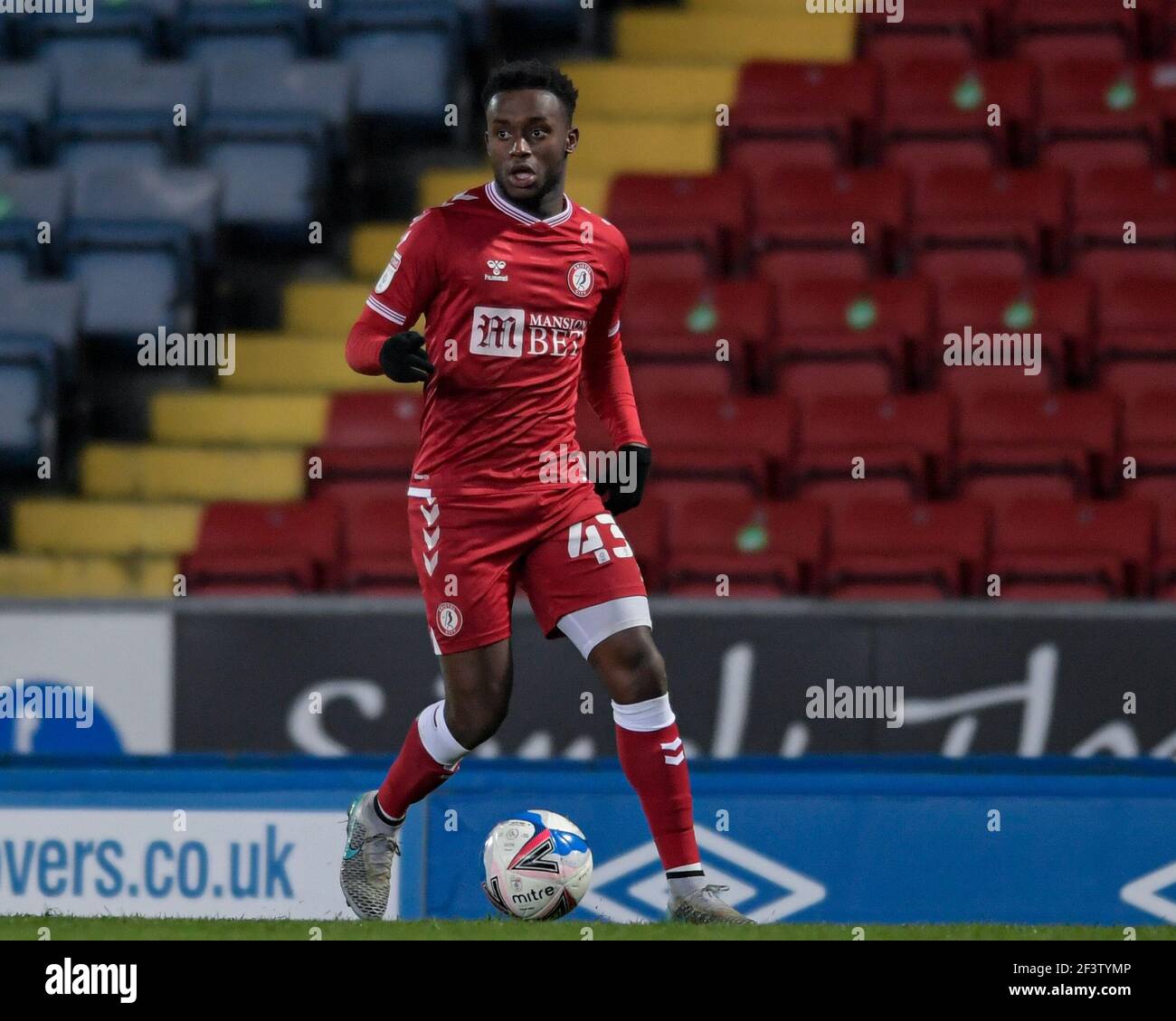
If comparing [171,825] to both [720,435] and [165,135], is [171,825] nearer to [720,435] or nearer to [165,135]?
[720,435]

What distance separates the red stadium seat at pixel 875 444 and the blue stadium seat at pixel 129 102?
3.74 m

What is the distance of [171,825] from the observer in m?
5.68

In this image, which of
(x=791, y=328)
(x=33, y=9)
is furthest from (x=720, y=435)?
(x=33, y=9)

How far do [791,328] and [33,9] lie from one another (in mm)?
4679

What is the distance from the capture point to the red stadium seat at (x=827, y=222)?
945cm

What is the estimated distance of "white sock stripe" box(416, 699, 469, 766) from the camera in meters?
4.73

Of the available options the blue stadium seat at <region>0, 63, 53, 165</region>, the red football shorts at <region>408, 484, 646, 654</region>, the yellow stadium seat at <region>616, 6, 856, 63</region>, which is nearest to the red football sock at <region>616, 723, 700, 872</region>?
the red football shorts at <region>408, 484, 646, 654</region>

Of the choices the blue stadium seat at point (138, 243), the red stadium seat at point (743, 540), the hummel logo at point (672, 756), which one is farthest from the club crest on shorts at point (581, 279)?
the blue stadium seat at point (138, 243)

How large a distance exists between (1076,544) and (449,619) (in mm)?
3908

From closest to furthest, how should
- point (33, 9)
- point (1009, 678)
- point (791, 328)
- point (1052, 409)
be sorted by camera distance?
1. point (1009, 678)
2. point (1052, 409)
3. point (791, 328)
4. point (33, 9)

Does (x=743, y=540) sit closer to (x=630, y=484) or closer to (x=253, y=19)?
(x=630, y=484)

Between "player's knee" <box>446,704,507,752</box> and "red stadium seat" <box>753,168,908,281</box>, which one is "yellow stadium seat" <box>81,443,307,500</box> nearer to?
"red stadium seat" <box>753,168,908,281</box>

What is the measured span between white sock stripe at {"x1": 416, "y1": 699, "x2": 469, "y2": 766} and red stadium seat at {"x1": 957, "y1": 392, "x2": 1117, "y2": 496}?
409 centimetres

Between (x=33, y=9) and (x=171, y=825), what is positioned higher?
(x=33, y=9)
